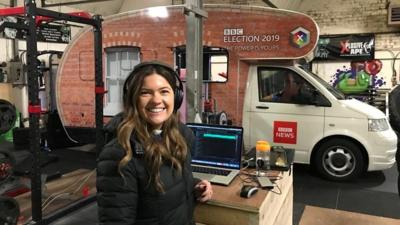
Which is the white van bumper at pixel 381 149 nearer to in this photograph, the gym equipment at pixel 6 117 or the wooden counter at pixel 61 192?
the wooden counter at pixel 61 192

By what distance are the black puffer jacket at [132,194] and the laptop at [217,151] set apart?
2.64ft

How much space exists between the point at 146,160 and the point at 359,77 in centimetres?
902

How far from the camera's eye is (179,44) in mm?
5195

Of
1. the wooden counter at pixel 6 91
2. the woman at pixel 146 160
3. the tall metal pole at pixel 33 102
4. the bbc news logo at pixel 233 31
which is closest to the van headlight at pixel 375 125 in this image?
the bbc news logo at pixel 233 31

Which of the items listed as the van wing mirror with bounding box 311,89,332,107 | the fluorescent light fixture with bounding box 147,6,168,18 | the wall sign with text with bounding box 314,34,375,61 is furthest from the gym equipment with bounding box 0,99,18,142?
the wall sign with text with bounding box 314,34,375,61

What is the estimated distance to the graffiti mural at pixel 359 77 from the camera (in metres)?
9.01

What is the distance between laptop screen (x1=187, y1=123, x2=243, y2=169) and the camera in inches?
89.1

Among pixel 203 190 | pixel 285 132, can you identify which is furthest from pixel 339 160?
pixel 203 190

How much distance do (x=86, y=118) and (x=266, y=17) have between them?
3421mm

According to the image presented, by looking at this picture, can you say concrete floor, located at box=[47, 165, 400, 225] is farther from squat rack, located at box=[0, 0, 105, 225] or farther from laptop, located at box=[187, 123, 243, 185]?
laptop, located at box=[187, 123, 243, 185]

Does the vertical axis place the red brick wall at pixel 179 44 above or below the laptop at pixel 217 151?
above

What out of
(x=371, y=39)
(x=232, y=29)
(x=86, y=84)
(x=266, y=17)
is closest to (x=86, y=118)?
(x=86, y=84)

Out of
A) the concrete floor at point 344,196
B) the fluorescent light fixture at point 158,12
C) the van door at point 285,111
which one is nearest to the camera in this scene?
the concrete floor at point 344,196

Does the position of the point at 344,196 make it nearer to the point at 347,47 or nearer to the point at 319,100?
the point at 319,100
